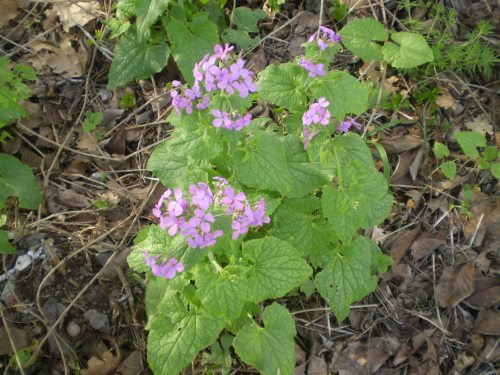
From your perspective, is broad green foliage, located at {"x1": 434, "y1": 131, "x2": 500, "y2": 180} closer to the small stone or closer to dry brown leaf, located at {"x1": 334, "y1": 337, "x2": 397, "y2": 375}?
dry brown leaf, located at {"x1": 334, "y1": 337, "x2": 397, "y2": 375}

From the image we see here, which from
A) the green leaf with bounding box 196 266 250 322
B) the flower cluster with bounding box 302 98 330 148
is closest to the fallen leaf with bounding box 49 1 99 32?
the flower cluster with bounding box 302 98 330 148

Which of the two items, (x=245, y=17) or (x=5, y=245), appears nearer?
(x=5, y=245)

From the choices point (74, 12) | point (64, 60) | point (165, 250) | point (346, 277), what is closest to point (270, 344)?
point (346, 277)

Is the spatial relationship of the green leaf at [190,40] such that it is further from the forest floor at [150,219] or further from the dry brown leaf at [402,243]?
the dry brown leaf at [402,243]

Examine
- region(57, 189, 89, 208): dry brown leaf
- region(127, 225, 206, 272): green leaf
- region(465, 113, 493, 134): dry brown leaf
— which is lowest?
region(57, 189, 89, 208): dry brown leaf

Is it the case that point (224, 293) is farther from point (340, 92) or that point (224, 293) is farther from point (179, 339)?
point (340, 92)

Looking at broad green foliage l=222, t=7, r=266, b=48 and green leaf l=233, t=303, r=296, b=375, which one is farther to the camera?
broad green foliage l=222, t=7, r=266, b=48

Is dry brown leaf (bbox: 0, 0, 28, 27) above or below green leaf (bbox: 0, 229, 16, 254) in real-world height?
above
